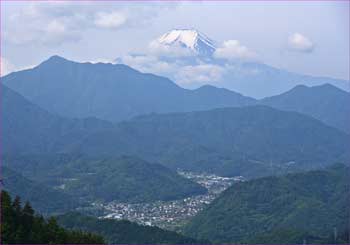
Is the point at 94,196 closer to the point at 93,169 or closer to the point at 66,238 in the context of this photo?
the point at 93,169

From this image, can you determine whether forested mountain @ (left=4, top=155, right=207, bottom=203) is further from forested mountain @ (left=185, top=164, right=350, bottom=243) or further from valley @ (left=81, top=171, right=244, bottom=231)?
forested mountain @ (left=185, top=164, right=350, bottom=243)

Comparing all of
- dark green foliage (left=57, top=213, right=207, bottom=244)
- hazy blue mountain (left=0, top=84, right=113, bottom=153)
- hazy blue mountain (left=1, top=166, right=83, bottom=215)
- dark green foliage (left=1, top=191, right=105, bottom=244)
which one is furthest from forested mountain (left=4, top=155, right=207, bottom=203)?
dark green foliage (left=1, top=191, right=105, bottom=244)

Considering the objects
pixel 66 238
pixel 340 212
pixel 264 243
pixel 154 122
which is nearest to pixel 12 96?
pixel 154 122

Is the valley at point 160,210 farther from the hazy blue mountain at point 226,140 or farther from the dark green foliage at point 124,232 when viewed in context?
the hazy blue mountain at point 226,140

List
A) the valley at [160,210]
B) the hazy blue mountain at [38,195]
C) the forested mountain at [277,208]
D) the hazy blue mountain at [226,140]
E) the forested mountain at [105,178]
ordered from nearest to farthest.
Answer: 1. the forested mountain at [277,208]
2. the valley at [160,210]
3. the hazy blue mountain at [38,195]
4. the forested mountain at [105,178]
5. the hazy blue mountain at [226,140]

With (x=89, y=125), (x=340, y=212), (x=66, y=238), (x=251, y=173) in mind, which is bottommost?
(x=66, y=238)

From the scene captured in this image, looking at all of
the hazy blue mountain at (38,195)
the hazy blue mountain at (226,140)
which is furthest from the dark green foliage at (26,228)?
the hazy blue mountain at (226,140)

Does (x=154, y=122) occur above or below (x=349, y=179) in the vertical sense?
above
